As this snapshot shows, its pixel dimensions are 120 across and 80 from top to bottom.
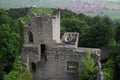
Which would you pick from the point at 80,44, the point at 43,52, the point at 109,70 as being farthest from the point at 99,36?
the point at 43,52

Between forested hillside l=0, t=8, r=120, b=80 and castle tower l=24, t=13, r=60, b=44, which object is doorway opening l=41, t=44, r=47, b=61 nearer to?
castle tower l=24, t=13, r=60, b=44

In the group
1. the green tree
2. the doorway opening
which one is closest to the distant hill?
the green tree

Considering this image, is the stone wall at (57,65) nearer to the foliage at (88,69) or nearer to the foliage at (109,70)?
the foliage at (88,69)

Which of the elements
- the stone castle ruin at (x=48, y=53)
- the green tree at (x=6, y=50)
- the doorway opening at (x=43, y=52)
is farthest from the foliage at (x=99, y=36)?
the doorway opening at (x=43, y=52)

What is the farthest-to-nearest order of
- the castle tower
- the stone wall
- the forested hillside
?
the castle tower
the forested hillside
the stone wall

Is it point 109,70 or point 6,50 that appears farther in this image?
point 6,50

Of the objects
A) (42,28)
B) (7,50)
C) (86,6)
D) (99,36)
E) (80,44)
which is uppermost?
(86,6)

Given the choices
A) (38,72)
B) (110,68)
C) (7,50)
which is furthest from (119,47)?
(7,50)

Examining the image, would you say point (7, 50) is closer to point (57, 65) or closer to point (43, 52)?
point (43, 52)

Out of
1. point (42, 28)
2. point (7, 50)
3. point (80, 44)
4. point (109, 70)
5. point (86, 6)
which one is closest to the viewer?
point (42, 28)
